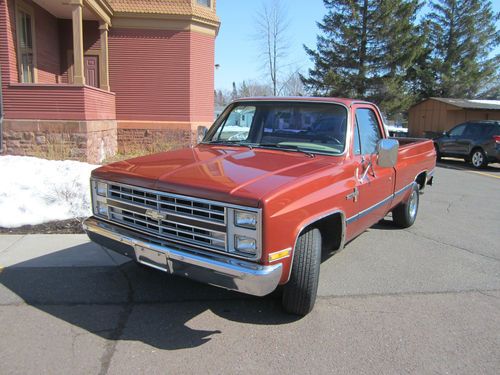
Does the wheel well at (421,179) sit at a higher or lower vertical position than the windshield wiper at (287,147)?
lower

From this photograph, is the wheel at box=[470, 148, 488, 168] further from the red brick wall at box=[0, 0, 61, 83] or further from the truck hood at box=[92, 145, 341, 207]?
the red brick wall at box=[0, 0, 61, 83]

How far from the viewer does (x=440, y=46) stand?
4159 cm

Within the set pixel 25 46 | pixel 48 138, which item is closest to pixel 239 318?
pixel 48 138

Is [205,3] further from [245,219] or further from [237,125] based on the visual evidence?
[245,219]

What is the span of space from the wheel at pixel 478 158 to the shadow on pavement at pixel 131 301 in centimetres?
1425

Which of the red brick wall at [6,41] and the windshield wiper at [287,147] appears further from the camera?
the red brick wall at [6,41]

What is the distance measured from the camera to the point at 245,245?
10.1 feet

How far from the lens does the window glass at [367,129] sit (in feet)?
15.6

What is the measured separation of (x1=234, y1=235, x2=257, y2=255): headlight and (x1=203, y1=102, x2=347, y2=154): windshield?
5.17 ft

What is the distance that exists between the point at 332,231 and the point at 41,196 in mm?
4481

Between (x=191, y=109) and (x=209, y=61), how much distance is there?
216 centimetres

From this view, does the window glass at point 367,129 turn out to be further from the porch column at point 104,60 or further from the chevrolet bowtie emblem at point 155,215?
the porch column at point 104,60

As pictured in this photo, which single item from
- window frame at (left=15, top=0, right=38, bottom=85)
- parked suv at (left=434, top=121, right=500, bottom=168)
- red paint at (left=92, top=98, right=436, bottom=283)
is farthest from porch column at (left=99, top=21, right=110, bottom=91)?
parked suv at (left=434, top=121, right=500, bottom=168)

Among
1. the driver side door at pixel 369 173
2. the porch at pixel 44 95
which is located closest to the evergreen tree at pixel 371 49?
the porch at pixel 44 95
